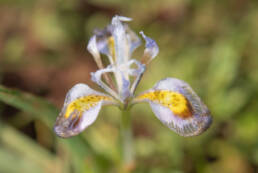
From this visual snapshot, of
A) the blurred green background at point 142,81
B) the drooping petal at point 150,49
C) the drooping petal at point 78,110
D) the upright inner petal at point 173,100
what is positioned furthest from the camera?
the blurred green background at point 142,81

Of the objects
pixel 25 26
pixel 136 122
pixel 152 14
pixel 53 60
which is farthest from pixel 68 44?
pixel 136 122

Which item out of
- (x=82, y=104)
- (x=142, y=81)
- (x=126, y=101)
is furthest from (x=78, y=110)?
(x=142, y=81)

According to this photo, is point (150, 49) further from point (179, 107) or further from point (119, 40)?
point (179, 107)

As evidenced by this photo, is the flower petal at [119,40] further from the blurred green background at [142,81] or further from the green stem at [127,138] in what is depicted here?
the blurred green background at [142,81]

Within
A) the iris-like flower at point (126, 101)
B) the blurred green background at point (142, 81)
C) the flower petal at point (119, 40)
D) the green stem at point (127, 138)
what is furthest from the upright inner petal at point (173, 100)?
the blurred green background at point (142, 81)

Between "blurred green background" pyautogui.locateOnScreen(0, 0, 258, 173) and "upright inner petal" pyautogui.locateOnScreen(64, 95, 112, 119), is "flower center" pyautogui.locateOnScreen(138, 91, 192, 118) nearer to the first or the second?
"upright inner petal" pyautogui.locateOnScreen(64, 95, 112, 119)

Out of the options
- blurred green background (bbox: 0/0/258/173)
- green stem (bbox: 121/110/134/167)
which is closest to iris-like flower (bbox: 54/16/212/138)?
green stem (bbox: 121/110/134/167)
